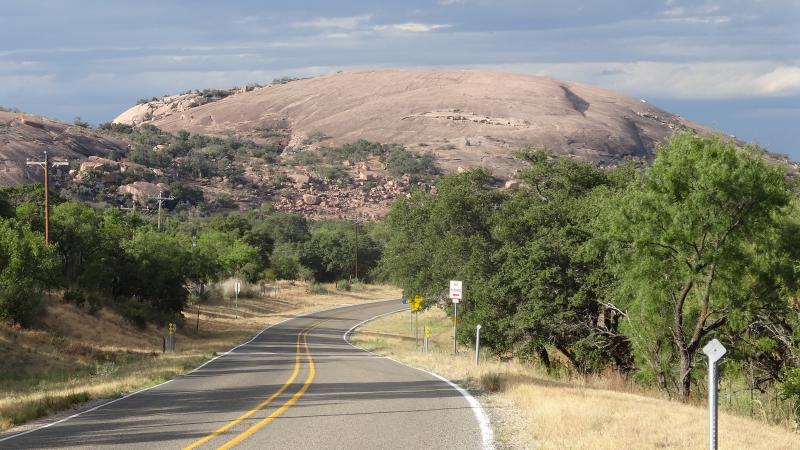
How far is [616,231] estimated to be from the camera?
25.1 m

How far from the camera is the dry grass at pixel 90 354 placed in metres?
20.2

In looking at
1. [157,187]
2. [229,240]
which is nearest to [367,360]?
[229,240]

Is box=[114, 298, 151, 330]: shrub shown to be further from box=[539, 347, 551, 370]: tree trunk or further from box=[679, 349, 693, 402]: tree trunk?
box=[679, 349, 693, 402]: tree trunk

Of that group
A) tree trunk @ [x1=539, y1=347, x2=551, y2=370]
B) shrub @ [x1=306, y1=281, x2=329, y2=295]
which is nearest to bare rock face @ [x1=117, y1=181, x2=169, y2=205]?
shrub @ [x1=306, y1=281, x2=329, y2=295]

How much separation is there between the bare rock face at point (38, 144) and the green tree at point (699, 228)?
112 m

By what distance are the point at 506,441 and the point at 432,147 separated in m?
182

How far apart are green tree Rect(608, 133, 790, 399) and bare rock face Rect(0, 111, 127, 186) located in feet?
366

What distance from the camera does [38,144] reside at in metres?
145

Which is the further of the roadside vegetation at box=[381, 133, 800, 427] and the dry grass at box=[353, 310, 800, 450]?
the roadside vegetation at box=[381, 133, 800, 427]

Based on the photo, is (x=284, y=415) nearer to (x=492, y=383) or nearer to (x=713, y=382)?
(x=492, y=383)

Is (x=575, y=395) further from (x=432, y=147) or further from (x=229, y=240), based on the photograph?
(x=432, y=147)

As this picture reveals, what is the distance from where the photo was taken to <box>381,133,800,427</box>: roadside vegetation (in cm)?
2388

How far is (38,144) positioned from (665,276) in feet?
449

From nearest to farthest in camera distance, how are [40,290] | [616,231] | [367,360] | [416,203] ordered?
[616,231] → [367,360] → [40,290] → [416,203]
